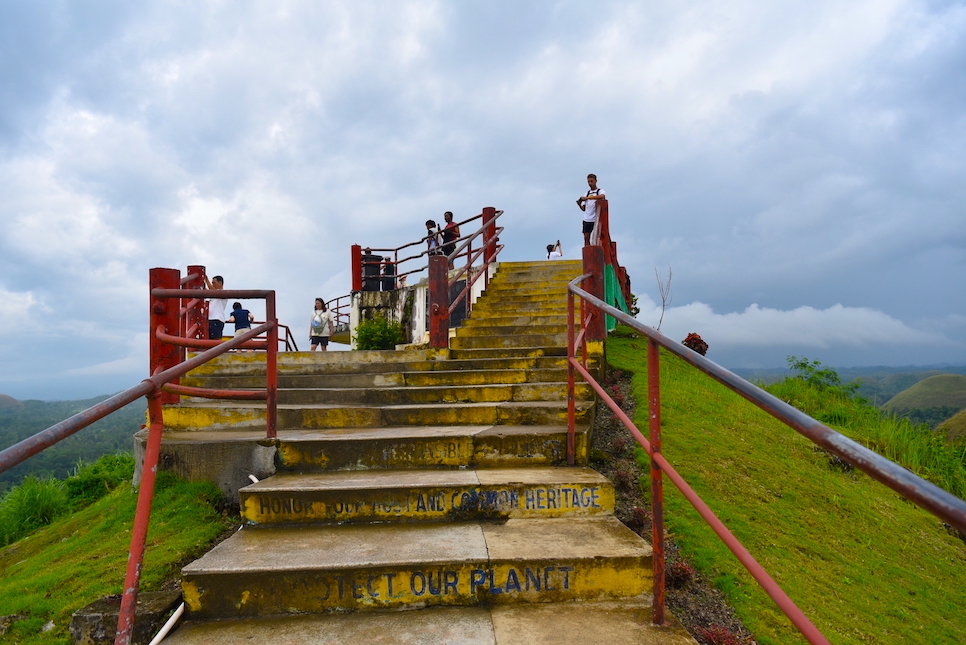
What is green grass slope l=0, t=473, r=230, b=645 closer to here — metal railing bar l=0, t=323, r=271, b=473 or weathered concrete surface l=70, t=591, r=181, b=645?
weathered concrete surface l=70, t=591, r=181, b=645

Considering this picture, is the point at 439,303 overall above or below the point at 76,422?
above

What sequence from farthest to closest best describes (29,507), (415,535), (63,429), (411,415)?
(29,507), (411,415), (415,535), (63,429)

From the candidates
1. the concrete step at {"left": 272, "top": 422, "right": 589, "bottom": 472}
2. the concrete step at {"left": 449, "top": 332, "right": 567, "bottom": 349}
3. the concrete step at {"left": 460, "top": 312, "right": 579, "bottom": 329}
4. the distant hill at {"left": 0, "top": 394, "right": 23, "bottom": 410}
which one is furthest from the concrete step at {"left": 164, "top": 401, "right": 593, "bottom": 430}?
the distant hill at {"left": 0, "top": 394, "right": 23, "bottom": 410}

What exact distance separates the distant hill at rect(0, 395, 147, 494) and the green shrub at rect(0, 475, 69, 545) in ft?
1.52

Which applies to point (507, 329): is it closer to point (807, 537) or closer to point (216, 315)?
point (807, 537)

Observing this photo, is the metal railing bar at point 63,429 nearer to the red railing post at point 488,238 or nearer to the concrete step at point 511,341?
the concrete step at point 511,341

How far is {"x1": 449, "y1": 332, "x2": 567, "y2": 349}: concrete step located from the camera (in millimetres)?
6785

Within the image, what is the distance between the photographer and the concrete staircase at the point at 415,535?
2.34 metres

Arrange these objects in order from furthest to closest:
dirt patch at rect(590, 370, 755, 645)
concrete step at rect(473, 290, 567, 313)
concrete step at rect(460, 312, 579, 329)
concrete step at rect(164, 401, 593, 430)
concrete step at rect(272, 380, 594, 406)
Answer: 1. concrete step at rect(473, 290, 567, 313)
2. concrete step at rect(460, 312, 579, 329)
3. concrete step at rect(272, 380, 594, 406)
4. concrete step at rect(164, 401, 593, 430)
5. dirt patch at rect(590, 370, 755, 645)

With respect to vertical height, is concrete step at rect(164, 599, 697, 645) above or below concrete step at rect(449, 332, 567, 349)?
below

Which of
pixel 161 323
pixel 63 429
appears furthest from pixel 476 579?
pixel 161 323

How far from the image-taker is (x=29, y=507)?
A: 256 inches

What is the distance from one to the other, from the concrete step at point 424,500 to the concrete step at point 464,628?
0.65 metres

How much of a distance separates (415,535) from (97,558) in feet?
7.01
